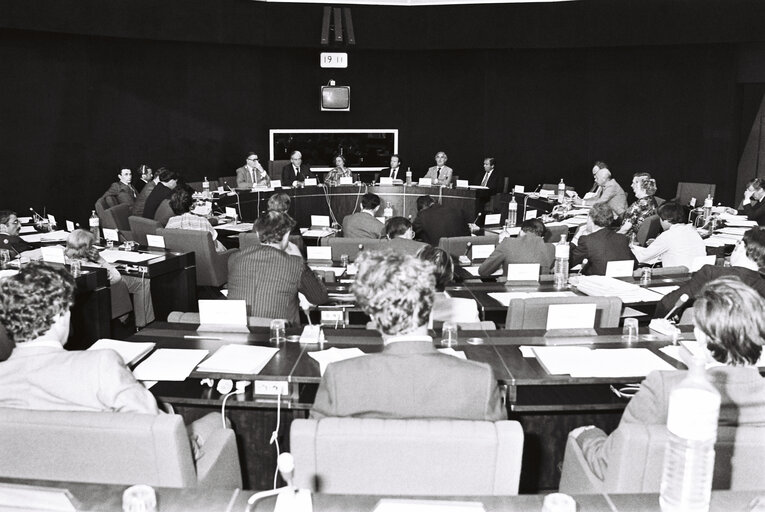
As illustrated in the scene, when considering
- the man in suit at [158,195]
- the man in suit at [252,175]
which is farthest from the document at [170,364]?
the man in suit at [252,175]

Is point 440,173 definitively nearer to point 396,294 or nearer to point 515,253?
point 515,253

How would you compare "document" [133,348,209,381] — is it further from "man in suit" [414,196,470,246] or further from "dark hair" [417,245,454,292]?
"man in suit" [414,196,470,246]

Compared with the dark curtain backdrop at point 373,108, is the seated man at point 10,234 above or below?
below

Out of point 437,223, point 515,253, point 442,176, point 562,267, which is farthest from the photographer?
point 442,176

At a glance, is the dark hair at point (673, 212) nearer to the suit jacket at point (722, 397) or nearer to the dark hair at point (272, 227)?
the dark hair at point (272, 227)

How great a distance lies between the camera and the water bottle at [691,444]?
52.2 inches

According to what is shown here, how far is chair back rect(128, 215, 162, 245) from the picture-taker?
6344 millimetres

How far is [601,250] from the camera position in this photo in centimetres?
493

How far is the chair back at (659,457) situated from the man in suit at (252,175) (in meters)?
8.76

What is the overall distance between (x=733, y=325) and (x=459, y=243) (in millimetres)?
3720

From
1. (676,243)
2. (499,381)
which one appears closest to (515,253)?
(676,243)

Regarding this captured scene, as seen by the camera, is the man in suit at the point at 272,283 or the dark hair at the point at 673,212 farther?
the dark hair at the point at 673,212

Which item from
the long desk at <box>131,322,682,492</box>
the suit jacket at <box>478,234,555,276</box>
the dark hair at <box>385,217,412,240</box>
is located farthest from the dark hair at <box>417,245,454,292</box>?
the suit jacket at <box>478,234,555,276</box>

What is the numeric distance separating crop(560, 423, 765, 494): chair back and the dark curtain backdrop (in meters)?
8.83
